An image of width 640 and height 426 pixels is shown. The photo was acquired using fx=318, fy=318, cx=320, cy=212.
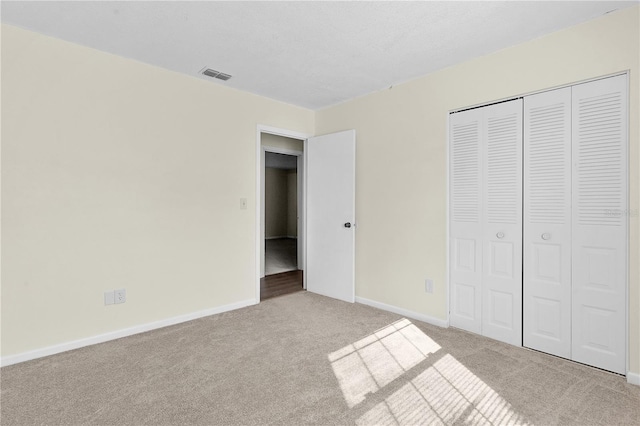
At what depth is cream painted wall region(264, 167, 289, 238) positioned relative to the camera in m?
10.7

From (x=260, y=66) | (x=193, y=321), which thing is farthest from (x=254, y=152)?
(x=193, y=321)

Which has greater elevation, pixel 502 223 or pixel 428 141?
pixel 428 141

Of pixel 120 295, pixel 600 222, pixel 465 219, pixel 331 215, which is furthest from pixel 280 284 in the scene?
pixel 600 222

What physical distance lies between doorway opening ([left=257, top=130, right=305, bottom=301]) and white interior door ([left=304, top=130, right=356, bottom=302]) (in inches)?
18.0

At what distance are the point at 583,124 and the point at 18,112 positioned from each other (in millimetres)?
4207

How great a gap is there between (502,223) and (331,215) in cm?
Result: 203

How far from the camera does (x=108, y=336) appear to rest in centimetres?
279

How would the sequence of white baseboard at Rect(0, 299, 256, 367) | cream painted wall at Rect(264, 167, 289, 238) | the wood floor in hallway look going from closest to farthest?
white baseboard at Rect(0, 299, 256, 367), the wood floor in hallway, cream painted wall at Rect(264, 167, 289, 238)

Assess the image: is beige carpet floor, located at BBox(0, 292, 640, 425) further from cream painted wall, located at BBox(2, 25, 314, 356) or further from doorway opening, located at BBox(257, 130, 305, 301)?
doorway opening, located at BBox(257, 130, 305, 301)

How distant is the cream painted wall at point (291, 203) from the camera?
36.8ft

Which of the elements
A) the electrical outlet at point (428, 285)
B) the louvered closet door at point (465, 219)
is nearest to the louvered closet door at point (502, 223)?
the louvered closet door at point (465, 219)

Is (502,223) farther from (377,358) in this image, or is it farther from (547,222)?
(377,358)

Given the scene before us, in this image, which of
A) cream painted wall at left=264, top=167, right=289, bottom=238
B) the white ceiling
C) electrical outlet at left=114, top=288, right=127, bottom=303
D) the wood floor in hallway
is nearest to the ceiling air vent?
the white ceiling

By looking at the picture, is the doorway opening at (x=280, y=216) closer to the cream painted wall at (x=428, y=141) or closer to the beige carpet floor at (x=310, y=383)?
the cream painted wall at (x=428, y=141)
